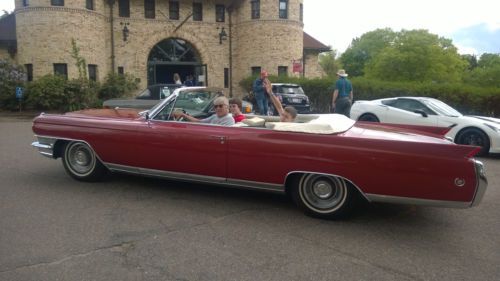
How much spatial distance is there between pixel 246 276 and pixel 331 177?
1.62 m

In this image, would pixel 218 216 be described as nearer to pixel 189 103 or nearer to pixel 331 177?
pixel 331 177

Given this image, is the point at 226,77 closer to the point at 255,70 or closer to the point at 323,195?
the point at 255,70

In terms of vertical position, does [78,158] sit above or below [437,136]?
below

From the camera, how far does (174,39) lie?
26750mm

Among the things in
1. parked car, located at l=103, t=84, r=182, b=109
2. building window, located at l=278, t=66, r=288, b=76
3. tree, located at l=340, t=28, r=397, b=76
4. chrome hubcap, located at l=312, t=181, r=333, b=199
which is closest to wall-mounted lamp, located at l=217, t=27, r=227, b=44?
building window, located at l=278, t=66, r=288, b=76

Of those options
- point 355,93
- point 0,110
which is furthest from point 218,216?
point 0,110

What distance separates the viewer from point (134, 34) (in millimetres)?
25219

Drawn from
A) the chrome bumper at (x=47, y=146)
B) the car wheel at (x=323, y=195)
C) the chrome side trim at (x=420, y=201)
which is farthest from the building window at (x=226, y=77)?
the chrome side trim at (x=420, y=201)

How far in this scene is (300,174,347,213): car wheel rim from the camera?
175 inches

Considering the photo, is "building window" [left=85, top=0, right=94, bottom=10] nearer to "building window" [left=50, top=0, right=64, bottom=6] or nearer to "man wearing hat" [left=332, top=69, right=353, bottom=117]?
"building window" [left=50, top=0, right=64, bottom=6]

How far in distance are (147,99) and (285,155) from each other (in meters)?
10.1

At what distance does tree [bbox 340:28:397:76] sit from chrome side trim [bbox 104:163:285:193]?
69803 millimetres

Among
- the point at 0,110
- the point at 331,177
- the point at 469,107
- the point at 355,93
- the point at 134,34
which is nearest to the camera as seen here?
the point at 331,177

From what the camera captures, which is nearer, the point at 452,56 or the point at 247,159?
the point at 247,159
